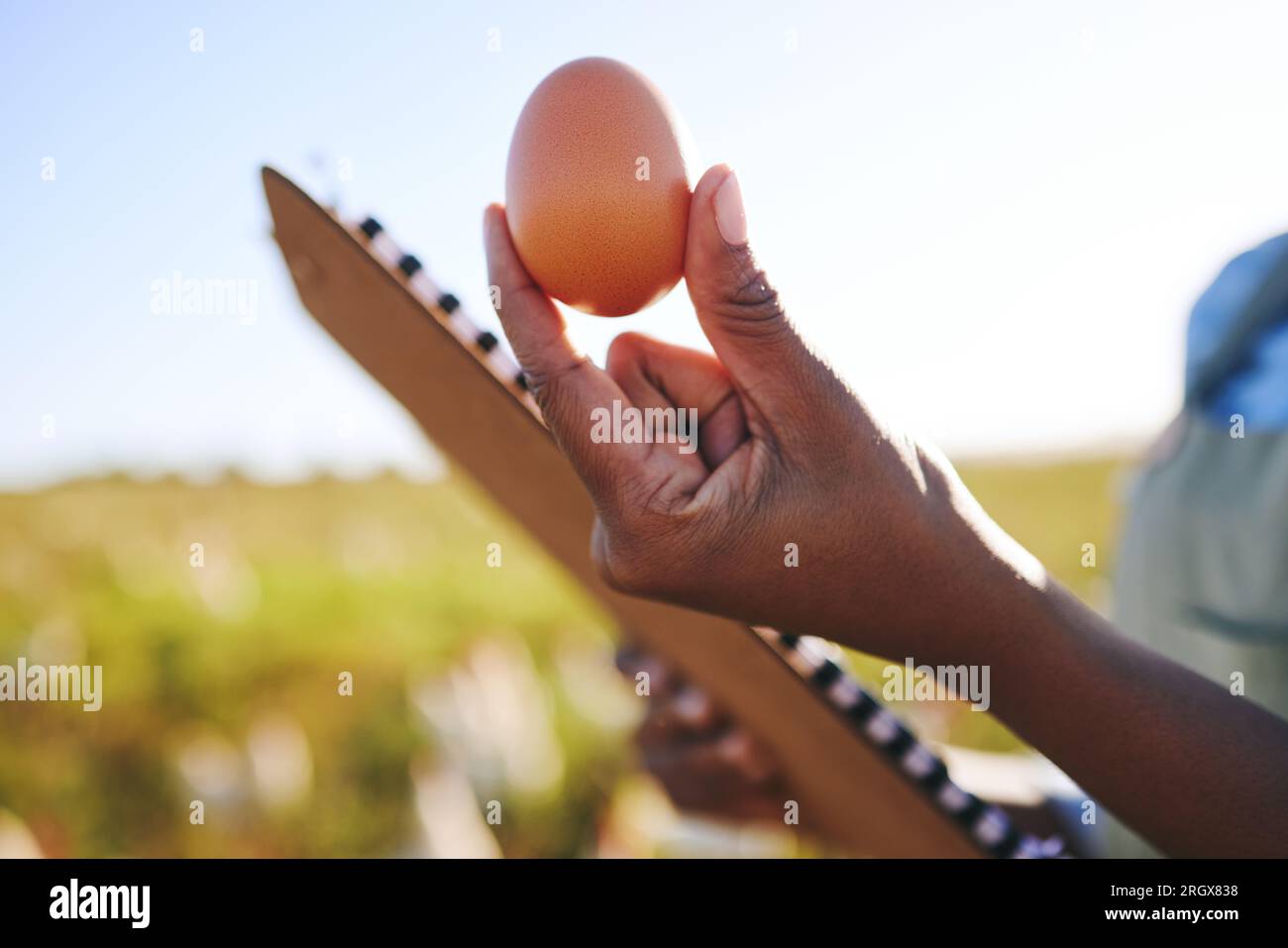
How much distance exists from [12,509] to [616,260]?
4.03 metres

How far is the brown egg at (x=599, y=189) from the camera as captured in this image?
29.5 inches

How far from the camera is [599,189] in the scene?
0.75 metres

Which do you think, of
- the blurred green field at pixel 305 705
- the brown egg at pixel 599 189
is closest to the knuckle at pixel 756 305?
the brown egg at pixel 599 189

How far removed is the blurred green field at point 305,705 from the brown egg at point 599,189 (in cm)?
118

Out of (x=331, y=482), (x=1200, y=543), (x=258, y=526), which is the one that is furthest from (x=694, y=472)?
(x=331, y=482)

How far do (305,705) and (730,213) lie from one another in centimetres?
269

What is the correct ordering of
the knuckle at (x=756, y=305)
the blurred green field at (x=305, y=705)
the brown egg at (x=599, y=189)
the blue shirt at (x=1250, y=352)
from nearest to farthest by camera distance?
the knuckle at (x=756, y=305) → the brown egg at (x=599, y=189) → the blue shirt at (x=1250, y=352) → the blurred green field at (x=305, y=705)

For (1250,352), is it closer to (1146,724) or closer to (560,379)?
(1146,724)

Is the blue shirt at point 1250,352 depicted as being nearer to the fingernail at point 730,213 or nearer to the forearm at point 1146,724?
the forearm at point 1146,724

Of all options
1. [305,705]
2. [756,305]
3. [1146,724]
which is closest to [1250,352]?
[1146,724]

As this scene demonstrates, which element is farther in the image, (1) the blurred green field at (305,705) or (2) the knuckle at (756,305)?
(1) the blurred green field at (305,705)

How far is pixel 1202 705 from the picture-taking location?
2.09 feet

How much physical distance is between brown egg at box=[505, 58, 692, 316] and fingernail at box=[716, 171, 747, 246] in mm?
156
